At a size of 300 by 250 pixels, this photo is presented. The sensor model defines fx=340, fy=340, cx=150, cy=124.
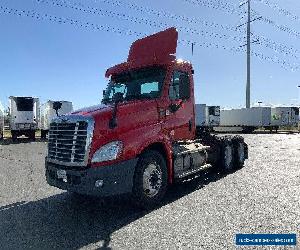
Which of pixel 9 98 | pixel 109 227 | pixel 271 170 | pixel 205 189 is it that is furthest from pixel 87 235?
pixel 9 98

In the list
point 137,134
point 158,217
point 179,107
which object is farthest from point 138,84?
point 158,217

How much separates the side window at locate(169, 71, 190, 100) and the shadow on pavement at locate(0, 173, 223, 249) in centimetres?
229

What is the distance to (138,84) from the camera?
8047 mm

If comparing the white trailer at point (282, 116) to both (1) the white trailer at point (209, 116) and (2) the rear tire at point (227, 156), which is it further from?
(2) the rear tire at point (227, 156)

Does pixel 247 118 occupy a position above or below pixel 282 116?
below

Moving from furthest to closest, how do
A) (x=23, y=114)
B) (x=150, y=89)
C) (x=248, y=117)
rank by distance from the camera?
(x=248, y=117)
(x=23, y=114)
(x=150, y=89)

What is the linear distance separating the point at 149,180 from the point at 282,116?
136ft

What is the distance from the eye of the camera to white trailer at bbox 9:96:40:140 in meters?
28.7

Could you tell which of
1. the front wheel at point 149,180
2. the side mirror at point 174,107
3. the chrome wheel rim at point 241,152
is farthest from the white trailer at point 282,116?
the front wheel at point 149,180

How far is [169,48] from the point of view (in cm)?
827

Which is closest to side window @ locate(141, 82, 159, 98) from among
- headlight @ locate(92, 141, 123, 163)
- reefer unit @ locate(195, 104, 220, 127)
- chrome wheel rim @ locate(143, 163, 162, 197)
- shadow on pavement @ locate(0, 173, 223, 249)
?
chrome wheel rim @ locate(143, 163, 162, 197)

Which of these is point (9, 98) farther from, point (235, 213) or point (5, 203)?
point (235, 213)

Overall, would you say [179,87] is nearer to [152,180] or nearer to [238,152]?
[152,180]

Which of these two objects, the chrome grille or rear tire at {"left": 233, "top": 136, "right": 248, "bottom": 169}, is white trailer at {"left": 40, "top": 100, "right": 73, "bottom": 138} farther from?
the chrome grille
